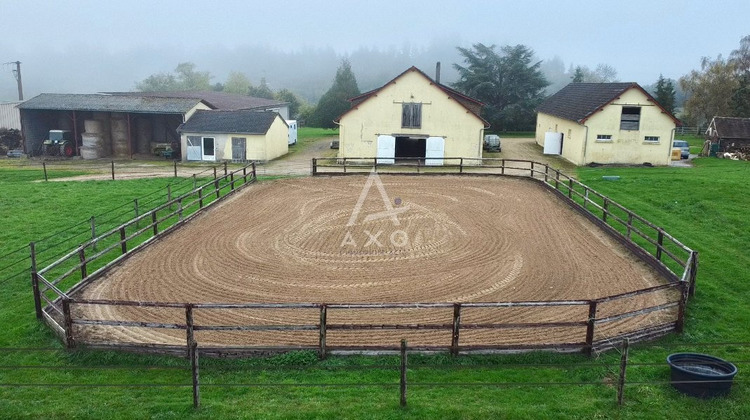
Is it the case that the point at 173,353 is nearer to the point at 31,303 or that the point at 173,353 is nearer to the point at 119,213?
the point at 31,303

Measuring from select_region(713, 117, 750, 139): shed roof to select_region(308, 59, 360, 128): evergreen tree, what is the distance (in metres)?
30.7

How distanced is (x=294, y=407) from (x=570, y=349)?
5.14m

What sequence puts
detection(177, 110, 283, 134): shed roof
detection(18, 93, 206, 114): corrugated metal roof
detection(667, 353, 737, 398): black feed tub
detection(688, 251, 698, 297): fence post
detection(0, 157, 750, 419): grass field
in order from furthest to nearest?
detection(18, 93, 206, 114): corrugated metal roof → detection(177, 110, 283, 134): shed roof → detection(688, 251, 698, 297): fence post → detection(667, 353, 737, 398): black feed tub → detection(0, 157, 750, 419): grass field

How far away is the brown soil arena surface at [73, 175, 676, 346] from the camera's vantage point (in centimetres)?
1205

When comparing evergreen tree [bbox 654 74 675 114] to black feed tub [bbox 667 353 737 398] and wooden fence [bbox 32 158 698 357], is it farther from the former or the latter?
black feed tub [bbox 667 353 737 398]

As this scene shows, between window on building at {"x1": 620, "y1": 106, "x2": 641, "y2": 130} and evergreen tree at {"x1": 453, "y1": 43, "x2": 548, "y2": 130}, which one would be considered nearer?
window on building at {"x1": 620, "y1": 106, "x2": 641, "y2": 130}

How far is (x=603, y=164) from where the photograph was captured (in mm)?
37500

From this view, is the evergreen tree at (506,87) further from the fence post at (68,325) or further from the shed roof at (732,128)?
the fence post at (68,325)

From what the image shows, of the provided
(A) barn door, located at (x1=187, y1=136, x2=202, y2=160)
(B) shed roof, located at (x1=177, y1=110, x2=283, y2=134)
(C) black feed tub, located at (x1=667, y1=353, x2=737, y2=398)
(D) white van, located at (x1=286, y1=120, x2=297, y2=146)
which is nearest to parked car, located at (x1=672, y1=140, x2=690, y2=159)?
(B) shed roof, located at (x1=177, y1=110, x2=283, y2=134)

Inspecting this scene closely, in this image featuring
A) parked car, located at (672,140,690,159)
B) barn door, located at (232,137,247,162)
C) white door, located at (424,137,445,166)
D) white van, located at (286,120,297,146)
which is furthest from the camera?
white van, located at (286,120,297,146)

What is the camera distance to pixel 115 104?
43.9 metres

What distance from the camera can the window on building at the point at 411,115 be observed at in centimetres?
3703

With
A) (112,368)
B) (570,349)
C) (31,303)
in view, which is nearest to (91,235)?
(31,303)

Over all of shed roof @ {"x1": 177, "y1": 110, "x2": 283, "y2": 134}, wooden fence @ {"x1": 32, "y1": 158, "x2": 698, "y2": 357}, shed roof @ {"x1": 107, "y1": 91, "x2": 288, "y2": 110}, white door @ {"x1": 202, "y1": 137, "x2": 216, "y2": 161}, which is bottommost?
wooden fence @ {"x1": 32, "y1": 158, "x2": 698, "y2": 357}
